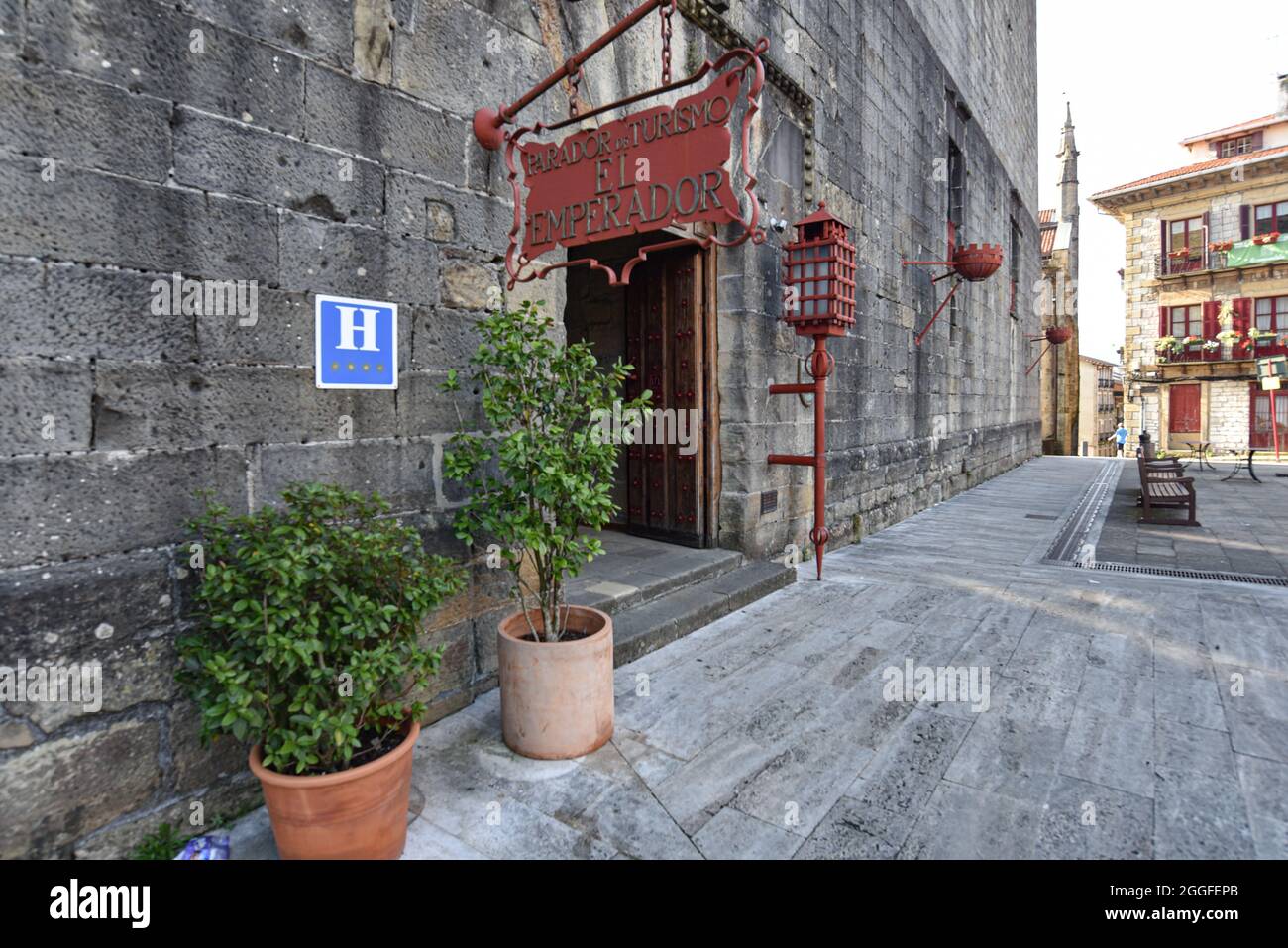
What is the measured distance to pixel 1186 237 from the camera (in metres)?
24.9

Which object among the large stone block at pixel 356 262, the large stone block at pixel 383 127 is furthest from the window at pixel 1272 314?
the large stone block at pixel 356 262

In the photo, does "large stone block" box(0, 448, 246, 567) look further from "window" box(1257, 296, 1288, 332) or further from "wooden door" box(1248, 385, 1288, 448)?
"window" box(1257, 296, 1288, 332)

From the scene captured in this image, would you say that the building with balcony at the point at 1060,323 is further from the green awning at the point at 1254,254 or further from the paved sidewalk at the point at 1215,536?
the paved sidewalk at the point at 1215,536

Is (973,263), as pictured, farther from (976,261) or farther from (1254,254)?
(1254,254)

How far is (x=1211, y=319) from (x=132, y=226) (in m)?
30.9

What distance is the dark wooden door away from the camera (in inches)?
206

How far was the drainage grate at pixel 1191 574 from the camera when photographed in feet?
16.6

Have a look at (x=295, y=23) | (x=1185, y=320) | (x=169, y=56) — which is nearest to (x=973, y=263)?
(x=295, y=23)

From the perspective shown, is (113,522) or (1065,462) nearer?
(113,522)

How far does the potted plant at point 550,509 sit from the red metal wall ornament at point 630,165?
1.51 feet
